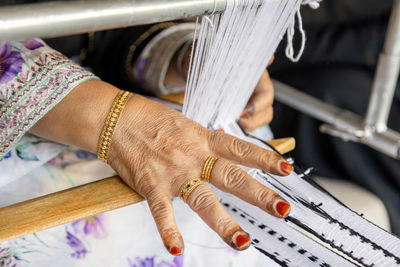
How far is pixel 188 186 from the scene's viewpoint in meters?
0.49

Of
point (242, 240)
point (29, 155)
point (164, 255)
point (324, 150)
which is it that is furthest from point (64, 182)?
point (324, 150)

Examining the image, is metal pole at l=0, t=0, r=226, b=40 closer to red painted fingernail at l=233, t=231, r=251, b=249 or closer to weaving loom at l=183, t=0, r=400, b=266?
weaving loom at l=183, t=0, r=400, b=266

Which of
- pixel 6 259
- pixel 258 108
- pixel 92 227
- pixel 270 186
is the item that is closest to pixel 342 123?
pixel 258 108

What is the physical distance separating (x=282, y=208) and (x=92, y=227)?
266 millimetres

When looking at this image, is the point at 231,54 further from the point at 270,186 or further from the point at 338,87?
the point at 338,87

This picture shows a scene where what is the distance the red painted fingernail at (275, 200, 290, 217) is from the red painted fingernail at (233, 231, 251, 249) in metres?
0.05

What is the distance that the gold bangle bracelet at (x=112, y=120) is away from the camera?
0.52m

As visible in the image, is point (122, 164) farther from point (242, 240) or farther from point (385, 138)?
point (385, 138)

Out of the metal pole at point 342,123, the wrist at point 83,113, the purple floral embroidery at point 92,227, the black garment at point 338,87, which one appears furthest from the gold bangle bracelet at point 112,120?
the black garment at point 338,87

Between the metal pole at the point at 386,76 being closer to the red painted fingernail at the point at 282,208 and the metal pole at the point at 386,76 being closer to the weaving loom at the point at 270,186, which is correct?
the weaving loom at the point at 270,186

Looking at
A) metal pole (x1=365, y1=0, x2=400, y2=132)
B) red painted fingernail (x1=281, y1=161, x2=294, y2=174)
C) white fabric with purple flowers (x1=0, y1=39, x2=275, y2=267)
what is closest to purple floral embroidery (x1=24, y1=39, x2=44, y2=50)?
white fabric with purple flowers (x1=0, y1=39, x2=275, y2=267)

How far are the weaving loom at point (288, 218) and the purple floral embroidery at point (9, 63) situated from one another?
0.54 feet

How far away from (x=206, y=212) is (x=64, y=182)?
259mm

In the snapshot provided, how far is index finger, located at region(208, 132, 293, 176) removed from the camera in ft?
1.60
